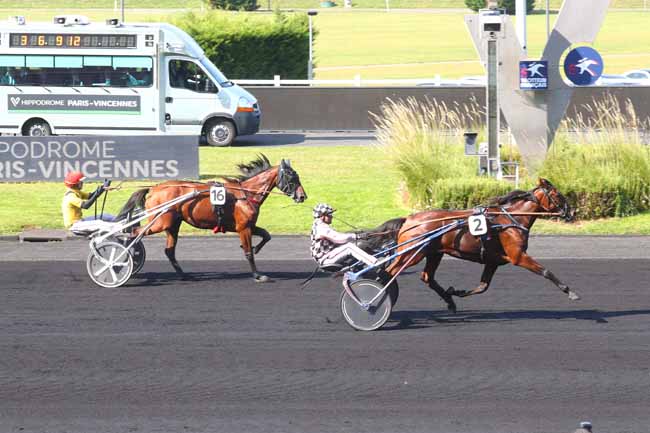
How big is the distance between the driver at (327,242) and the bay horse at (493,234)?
352mm

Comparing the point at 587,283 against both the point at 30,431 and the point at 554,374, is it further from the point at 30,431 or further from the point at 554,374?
the point at 30,431

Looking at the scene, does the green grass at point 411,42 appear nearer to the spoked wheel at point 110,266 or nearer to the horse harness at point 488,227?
the spoked wheel at point 110,266


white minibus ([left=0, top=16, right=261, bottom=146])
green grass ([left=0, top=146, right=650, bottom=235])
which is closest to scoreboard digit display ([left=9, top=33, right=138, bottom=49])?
white minibus ([left=0, top=16, right=261, bottom=146])

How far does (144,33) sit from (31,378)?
19742 mm

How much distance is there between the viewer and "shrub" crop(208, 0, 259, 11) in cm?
9045

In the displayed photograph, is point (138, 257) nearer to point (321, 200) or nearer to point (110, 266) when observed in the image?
point (110, 266)

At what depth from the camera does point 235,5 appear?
94812 millimetres

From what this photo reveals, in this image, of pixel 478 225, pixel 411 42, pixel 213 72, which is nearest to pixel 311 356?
pixel 478 225

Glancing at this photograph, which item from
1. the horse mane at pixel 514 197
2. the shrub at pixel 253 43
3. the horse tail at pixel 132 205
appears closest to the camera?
the horse mane at pixel 514 197

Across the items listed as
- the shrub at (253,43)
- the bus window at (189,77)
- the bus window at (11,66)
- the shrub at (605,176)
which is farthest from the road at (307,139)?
the shrub at (253,43)

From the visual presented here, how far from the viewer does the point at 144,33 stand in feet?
89.8

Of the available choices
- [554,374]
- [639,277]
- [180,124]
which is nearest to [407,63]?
[180,124]

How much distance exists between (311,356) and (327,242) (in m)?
1.56

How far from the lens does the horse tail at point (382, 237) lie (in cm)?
1054
